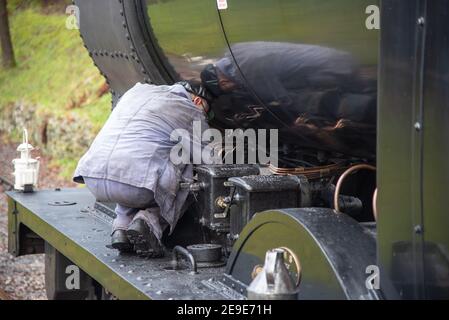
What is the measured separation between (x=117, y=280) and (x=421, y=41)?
1607mm

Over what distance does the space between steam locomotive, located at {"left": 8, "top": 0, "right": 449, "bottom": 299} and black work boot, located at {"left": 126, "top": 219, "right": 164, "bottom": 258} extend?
5cm

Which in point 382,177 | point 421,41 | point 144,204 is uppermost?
point 421,41

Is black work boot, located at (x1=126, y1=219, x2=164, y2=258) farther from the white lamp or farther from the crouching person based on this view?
the white lamp

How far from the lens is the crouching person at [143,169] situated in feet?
12.1

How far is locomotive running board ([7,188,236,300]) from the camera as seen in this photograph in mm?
3145

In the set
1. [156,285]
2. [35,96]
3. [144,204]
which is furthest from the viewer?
[35,96]

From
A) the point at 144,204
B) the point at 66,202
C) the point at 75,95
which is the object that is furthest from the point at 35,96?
the point at 144,204

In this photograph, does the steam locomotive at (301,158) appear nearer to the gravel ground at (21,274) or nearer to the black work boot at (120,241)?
the black work boot at (120,241)

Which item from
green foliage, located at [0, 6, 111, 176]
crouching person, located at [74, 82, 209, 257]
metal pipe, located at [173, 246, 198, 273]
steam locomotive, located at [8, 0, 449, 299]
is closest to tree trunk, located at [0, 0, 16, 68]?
green foliage, located at [0, 6, 111, 176]

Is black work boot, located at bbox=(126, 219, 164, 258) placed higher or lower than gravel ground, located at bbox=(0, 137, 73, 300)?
higher

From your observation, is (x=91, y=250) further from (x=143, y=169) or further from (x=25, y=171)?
(x=25, y=171)
